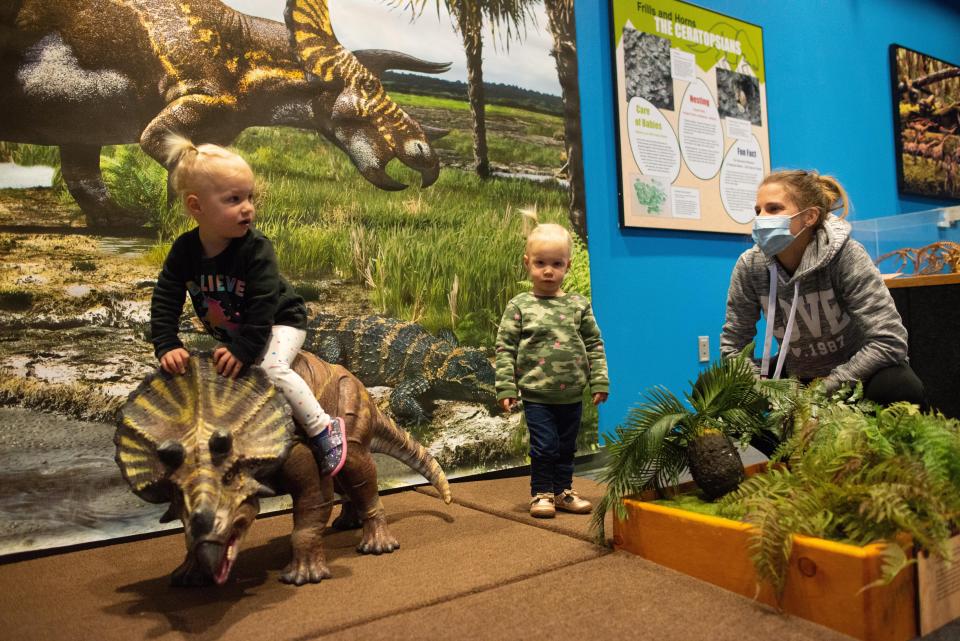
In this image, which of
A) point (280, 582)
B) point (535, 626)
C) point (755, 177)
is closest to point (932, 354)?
point (755, 177)

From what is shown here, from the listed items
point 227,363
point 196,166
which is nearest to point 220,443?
point 227,363

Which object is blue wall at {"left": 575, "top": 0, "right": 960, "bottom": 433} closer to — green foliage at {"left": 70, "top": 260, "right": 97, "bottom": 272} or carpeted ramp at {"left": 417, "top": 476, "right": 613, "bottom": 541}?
carpeted ramp at {"left": 417, "top": 476, "right": 613, "bottom": 541}

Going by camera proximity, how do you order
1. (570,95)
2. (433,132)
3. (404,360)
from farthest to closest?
(570,95) < (433,132) < (404,360)

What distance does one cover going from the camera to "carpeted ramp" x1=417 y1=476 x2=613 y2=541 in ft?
7.53

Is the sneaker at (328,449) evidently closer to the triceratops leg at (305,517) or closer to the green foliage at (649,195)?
the triceratops leg at (305,517)

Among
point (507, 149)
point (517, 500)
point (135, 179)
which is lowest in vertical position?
point (517, 500)

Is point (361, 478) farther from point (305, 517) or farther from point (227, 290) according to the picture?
point (227, 290)

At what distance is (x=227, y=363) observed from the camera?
1.83 meters

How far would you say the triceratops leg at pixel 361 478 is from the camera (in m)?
2.07

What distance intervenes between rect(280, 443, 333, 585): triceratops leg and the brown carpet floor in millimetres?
46

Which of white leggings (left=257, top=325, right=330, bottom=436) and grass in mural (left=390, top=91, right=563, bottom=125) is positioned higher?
grass in mural (left=390, top=91, right=563, bottom=125)

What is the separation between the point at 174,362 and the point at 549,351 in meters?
1.29

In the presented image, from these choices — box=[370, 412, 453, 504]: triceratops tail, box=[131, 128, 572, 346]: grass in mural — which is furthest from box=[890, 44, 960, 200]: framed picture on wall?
box=[370, 412, 453, 504]: triceratops tail

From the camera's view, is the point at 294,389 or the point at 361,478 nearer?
the point at 294,389
